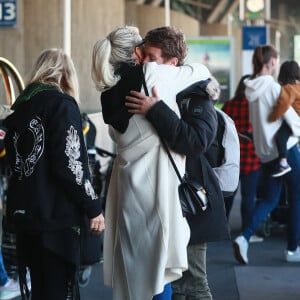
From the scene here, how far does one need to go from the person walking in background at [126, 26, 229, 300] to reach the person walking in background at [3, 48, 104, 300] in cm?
40

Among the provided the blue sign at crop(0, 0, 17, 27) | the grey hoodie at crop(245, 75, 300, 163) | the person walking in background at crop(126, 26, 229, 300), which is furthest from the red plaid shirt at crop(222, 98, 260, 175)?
the person walking in background at crop(126, 26, 229, 300)

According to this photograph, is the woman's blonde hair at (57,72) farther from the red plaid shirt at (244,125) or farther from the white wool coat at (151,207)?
the red plaid shirt at (244,125)

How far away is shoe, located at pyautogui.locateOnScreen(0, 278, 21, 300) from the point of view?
23.1ft

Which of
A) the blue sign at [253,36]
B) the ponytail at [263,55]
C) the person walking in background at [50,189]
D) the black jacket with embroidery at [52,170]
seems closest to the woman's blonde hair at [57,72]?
the person walking in background at [50,189]

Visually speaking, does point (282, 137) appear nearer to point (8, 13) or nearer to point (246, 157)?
point (246, 157)

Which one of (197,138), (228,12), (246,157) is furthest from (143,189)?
(228,12)

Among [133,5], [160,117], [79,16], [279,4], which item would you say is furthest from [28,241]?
[279,4]

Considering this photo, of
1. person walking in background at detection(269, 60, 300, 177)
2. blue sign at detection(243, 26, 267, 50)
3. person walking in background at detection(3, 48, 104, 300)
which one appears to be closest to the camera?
person walking in background at detection(3, 48, 104, 300)

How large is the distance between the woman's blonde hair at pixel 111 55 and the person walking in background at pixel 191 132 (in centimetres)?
9

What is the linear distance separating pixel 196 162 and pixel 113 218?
1.64 ft

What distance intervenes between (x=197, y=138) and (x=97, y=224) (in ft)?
2.28

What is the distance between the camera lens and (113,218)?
478cm

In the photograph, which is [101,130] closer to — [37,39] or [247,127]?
[37,39]

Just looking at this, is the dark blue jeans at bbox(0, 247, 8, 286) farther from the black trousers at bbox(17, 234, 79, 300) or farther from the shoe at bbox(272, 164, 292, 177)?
the shoe at bbox(272, 164, 292, 177)
